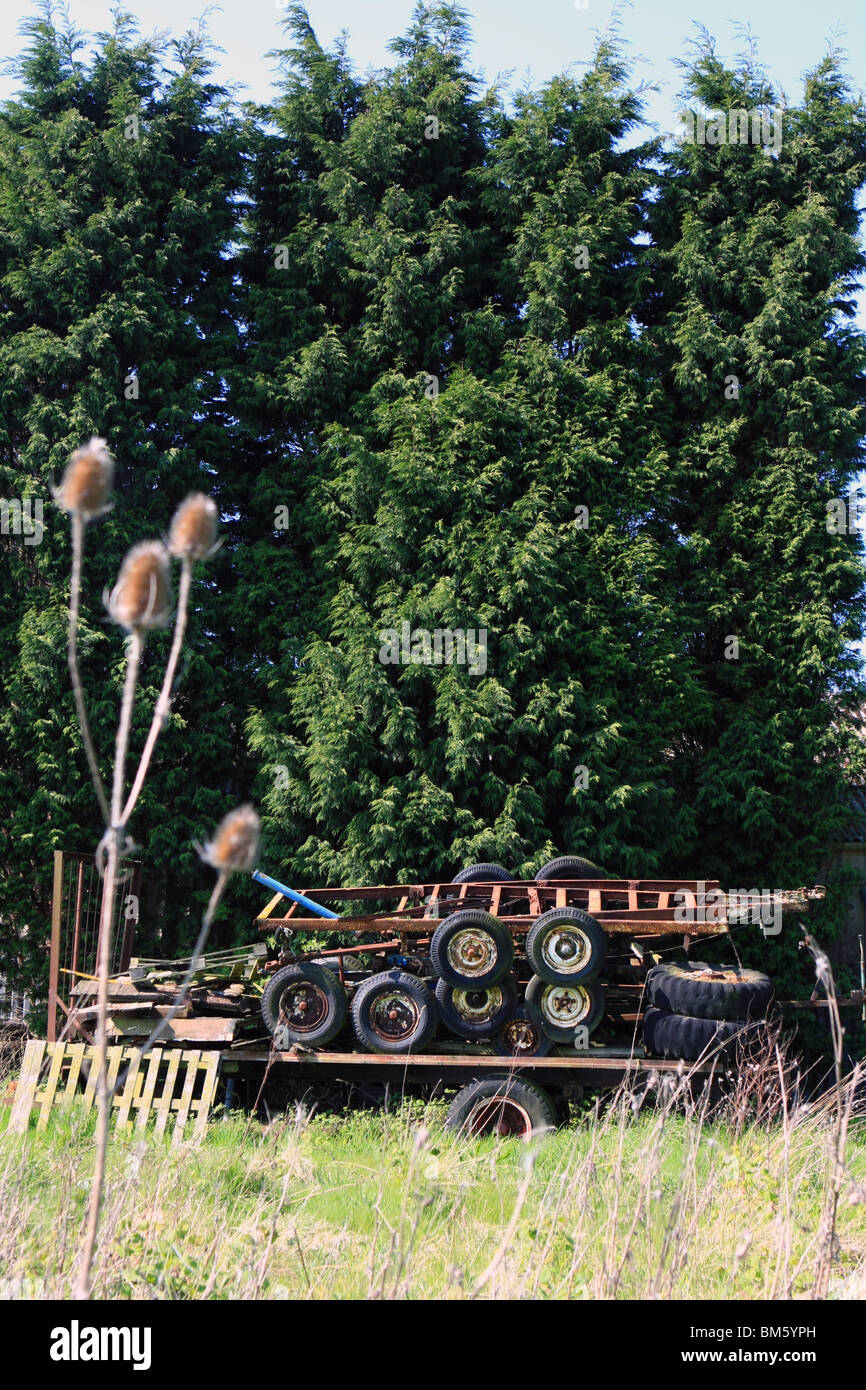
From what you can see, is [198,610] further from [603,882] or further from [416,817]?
[603,882]

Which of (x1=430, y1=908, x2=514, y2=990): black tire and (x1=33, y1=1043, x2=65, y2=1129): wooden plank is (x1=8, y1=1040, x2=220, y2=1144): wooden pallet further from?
(x1=430, y1=908, x2=514, y2=990): black tire

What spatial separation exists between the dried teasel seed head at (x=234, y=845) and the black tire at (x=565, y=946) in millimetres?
6522

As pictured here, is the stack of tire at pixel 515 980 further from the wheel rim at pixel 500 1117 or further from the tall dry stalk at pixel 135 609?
the tall dry stalk at pixel 135 609

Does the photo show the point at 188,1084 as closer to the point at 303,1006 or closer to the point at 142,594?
the point at 303,1006

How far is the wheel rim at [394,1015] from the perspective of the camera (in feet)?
25.7

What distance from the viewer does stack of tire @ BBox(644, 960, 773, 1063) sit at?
291 inches

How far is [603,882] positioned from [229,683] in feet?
16.7

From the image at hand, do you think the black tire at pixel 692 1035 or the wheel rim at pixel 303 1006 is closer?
the black tire at pixel 692 1035

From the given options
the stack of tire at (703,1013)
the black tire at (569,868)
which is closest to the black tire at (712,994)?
the stack of tire at (703,1013)

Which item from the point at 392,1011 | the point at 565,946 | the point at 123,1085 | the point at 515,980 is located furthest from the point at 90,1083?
the point at 565,946

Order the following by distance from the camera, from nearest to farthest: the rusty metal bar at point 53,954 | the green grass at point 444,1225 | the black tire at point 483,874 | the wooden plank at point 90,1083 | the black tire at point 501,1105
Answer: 1. the green grass at point 444,1225
2. the wooden plank at point 90,1083
3. the black tire at point 501,1105
4. the rusty metal bar at point 53,954
5. the black tire at point 483,874

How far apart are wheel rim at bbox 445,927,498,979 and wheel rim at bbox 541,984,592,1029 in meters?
0.52

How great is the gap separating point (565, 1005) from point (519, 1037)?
0.48 meters

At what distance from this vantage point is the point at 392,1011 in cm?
786
